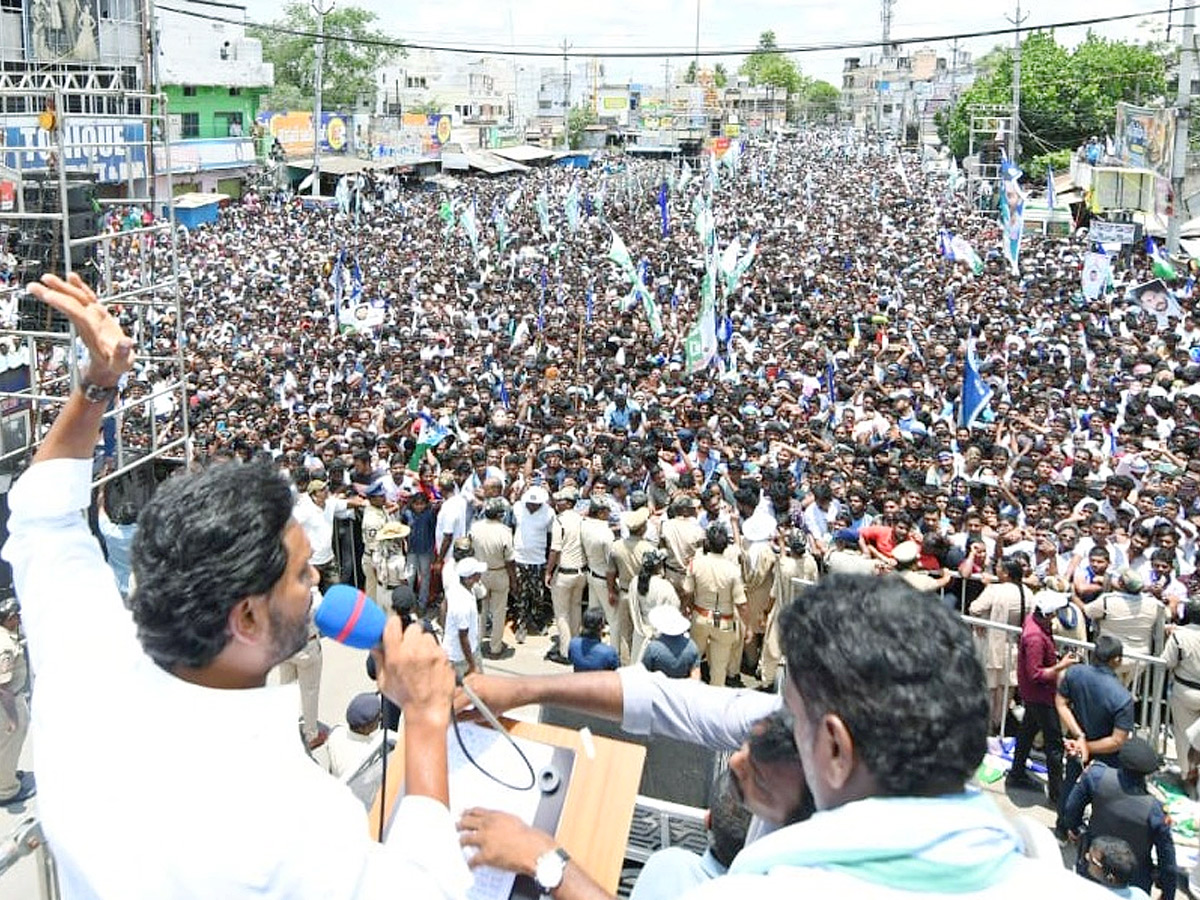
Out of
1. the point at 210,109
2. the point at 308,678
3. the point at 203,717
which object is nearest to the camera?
the point at 203,717

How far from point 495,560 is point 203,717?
576 centimetres

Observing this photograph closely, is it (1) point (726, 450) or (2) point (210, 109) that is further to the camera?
(2) point (210, 109)

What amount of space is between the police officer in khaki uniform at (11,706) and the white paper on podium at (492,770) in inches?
152

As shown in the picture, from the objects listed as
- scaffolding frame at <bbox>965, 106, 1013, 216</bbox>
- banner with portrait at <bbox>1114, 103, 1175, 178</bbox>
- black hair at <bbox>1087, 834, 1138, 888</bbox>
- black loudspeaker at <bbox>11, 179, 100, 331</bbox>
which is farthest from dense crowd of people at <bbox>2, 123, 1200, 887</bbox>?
scaffolding frame at <bbox>965, 106, 1013, 216</bbox>

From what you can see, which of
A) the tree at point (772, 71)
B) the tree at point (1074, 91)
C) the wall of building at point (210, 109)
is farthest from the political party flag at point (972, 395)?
the tree at point (772, 71)

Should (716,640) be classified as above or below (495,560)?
below

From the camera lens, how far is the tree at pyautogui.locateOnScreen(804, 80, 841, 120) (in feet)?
436

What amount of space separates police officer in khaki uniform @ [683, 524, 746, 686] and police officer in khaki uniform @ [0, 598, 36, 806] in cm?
346

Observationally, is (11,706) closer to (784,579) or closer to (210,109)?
(784,579)

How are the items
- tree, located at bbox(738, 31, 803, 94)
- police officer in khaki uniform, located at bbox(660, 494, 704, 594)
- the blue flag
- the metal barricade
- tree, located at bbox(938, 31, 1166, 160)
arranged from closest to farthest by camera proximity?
1. the metal barricade
2. police officer in khaki uniform, located at bbox(660, 494, 704, 594)
3. the blue flag
4. tree, located at bbox(938, 31, 1166, 160)
5. tree, located at bbox(738, 31, 803, 94)

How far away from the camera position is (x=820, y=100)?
138250 millimetres

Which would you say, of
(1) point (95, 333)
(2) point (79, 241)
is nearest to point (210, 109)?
(2) point (79, 241)

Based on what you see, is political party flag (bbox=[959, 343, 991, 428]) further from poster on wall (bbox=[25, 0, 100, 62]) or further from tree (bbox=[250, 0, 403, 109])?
tree (bbox=[250, 0, 403, 109])

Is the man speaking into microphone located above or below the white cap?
above
